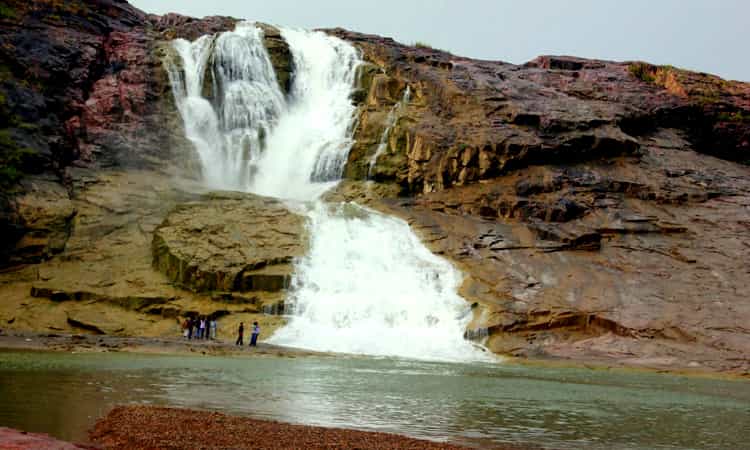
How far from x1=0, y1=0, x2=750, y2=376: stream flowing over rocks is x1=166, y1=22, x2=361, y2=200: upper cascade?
15 centimetres

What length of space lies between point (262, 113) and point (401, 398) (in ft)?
118

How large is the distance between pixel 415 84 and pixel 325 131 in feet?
23.7

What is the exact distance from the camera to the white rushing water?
→ 2956 cm

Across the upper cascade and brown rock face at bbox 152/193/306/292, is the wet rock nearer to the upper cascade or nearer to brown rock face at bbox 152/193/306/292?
brown rock face at bbox 152/193/306/292

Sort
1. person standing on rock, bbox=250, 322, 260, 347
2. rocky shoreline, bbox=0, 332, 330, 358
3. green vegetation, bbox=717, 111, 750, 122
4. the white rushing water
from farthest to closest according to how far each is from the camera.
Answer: green vegetation, bbox=717, 111, 750, 122 < the white rushing water < person standing on rock, bbox=250, 322, 260, 347 < rocky shoreline, bbox=0, 332, 330, 358

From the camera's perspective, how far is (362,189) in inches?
1679

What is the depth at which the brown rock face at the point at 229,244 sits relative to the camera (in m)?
31.3

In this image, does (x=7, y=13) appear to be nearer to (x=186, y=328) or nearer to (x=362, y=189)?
(x=362, y=189)

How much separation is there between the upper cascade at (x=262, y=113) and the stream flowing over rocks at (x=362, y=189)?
0.15 metres

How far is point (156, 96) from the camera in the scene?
4675 cm

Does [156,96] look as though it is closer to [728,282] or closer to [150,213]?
[150,213]

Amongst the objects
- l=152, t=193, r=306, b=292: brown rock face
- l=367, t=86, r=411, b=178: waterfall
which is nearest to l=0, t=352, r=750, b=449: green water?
l=152, t=193, r=306, b=292: brown rock face

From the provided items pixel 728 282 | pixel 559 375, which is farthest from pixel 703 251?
pixel 559 375

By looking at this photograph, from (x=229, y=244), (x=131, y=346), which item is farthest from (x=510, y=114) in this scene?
(x=131, y=346)
